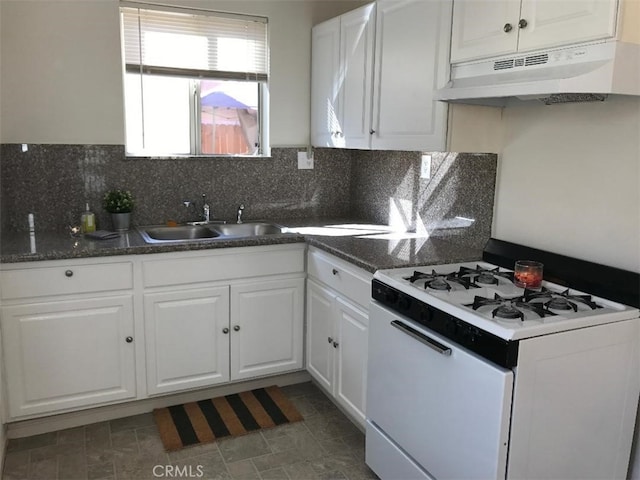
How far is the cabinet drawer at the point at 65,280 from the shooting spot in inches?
94.2

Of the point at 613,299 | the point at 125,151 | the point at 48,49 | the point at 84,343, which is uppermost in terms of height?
the point at 48,49

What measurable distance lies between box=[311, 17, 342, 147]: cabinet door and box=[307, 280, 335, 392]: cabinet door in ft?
2.98

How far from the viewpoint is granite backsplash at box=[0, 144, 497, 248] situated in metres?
2.73

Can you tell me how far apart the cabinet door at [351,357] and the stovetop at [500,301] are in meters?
0.37

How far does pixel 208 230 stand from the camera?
3.16 metres

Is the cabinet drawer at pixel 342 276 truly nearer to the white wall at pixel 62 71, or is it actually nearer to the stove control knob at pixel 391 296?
the stove control knob at pixel 391 296

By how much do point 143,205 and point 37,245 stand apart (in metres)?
0.70

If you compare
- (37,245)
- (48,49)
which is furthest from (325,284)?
(48,49)

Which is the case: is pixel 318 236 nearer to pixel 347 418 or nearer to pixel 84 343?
pixel 347 418

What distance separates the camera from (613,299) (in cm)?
188

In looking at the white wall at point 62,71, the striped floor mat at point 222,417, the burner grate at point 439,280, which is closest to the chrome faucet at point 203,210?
the white wall at point 62,71

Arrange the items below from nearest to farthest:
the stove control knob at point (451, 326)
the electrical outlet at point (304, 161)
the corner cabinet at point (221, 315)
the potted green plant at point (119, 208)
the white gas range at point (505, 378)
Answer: the white gas range at point (505, 378), the stove control knob at point (451, 326), the corner cabinet at point (221, 315), the potted green plant at point (119, 208), the electrical outlet at point (304, 161)

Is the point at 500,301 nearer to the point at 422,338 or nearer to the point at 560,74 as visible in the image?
the point at 422,338

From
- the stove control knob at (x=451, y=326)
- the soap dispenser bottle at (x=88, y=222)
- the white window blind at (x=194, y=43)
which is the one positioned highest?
the white window blind at (x=194, y=43)
